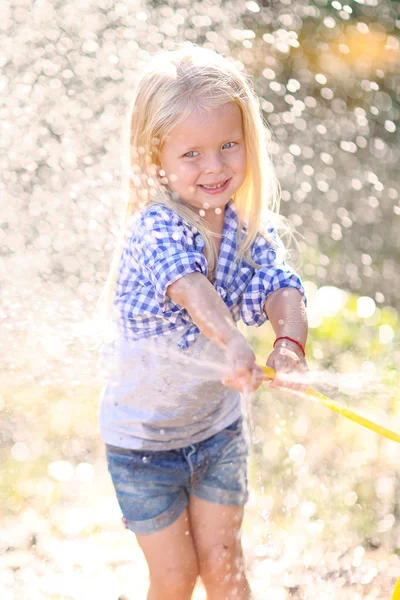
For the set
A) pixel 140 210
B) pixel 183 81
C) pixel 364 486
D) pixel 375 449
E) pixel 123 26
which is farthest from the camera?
pixel 123 26

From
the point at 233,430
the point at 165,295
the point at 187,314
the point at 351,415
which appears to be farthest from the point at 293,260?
the point at 351,415

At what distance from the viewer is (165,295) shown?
170cm

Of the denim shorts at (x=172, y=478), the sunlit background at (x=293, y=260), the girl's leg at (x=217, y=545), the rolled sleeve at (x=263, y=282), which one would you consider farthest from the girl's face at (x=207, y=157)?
the girl's leg at (x=217, y=545)

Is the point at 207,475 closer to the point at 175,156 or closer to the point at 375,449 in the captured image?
the point at 175,156

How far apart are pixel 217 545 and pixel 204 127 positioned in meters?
0.89

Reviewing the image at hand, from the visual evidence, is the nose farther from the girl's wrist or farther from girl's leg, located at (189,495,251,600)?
girl's leg, located at (189,495,251,600)

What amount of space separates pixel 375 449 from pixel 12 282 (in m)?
1.69

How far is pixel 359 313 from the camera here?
386 cm

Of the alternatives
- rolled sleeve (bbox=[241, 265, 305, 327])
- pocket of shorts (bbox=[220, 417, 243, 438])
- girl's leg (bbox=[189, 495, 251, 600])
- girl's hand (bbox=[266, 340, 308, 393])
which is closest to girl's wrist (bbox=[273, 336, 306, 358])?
girl's hand (bbox=[266, 340, 308, 393])

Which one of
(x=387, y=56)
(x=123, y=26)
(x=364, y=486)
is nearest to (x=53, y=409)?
(x=364, y=486)

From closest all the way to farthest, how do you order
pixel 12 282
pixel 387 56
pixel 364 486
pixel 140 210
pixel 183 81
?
pixel 183 81
pixel 140 210
pixel 364 486
pixel 12 282
pixel 387 56

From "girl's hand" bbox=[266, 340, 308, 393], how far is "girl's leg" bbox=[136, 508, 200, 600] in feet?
1.50

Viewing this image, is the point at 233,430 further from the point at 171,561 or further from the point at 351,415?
the point at 351,415

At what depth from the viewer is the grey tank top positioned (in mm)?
1831
